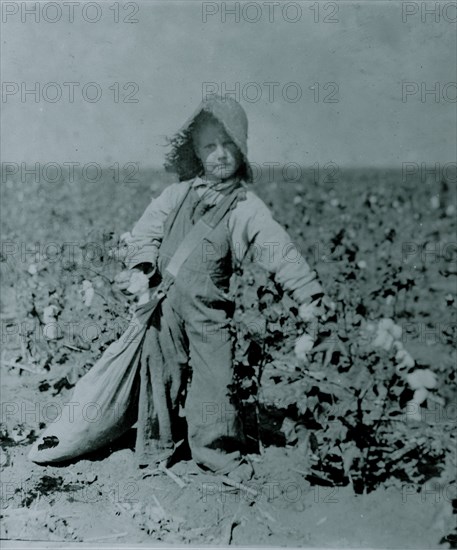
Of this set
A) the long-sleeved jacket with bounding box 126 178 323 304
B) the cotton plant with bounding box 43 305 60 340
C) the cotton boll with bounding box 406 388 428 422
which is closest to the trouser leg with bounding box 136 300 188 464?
the long-sleeved jacket with bounding box 126 178 323 304

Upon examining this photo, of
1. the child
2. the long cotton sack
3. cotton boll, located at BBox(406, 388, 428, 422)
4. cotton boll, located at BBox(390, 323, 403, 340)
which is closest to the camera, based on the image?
cotton boll, located at BBox(406, 388, 428, 422)

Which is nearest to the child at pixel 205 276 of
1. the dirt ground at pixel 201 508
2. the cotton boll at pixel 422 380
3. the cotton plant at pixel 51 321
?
the dirt ground at pixel 201 508

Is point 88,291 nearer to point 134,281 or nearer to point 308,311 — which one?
point 134,281

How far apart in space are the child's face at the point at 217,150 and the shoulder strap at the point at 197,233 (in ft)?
0.41

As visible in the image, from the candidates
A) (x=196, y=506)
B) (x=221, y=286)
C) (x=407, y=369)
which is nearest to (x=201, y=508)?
(x=196, y=506)

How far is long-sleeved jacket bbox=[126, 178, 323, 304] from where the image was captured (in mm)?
2973

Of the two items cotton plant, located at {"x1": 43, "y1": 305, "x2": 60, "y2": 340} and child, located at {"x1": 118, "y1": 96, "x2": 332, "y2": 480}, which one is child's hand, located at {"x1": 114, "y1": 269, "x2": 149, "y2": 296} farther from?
cotton plant, located at {"x1": 43, "y1": 305, "x2": 60, "y2": 340}

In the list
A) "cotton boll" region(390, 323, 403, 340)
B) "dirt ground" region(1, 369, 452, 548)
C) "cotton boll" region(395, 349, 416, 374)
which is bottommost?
"dirt ground" region(1, 369, 452, 548)

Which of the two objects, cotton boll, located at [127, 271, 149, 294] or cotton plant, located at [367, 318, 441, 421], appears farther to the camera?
cotton boll, located at [127, 271, 149, 294]

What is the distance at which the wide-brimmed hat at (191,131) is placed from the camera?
294cm

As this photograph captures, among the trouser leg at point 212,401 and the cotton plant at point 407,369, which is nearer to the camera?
the cotton plant at point 407,369

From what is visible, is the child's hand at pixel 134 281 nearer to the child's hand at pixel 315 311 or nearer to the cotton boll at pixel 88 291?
the cotton boll at pixel 88 291

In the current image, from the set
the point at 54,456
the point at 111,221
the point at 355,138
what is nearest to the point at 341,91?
the point at 355,138

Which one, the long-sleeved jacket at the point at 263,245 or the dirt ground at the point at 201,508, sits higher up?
the long-sleeved jacket at the point at 263,245
